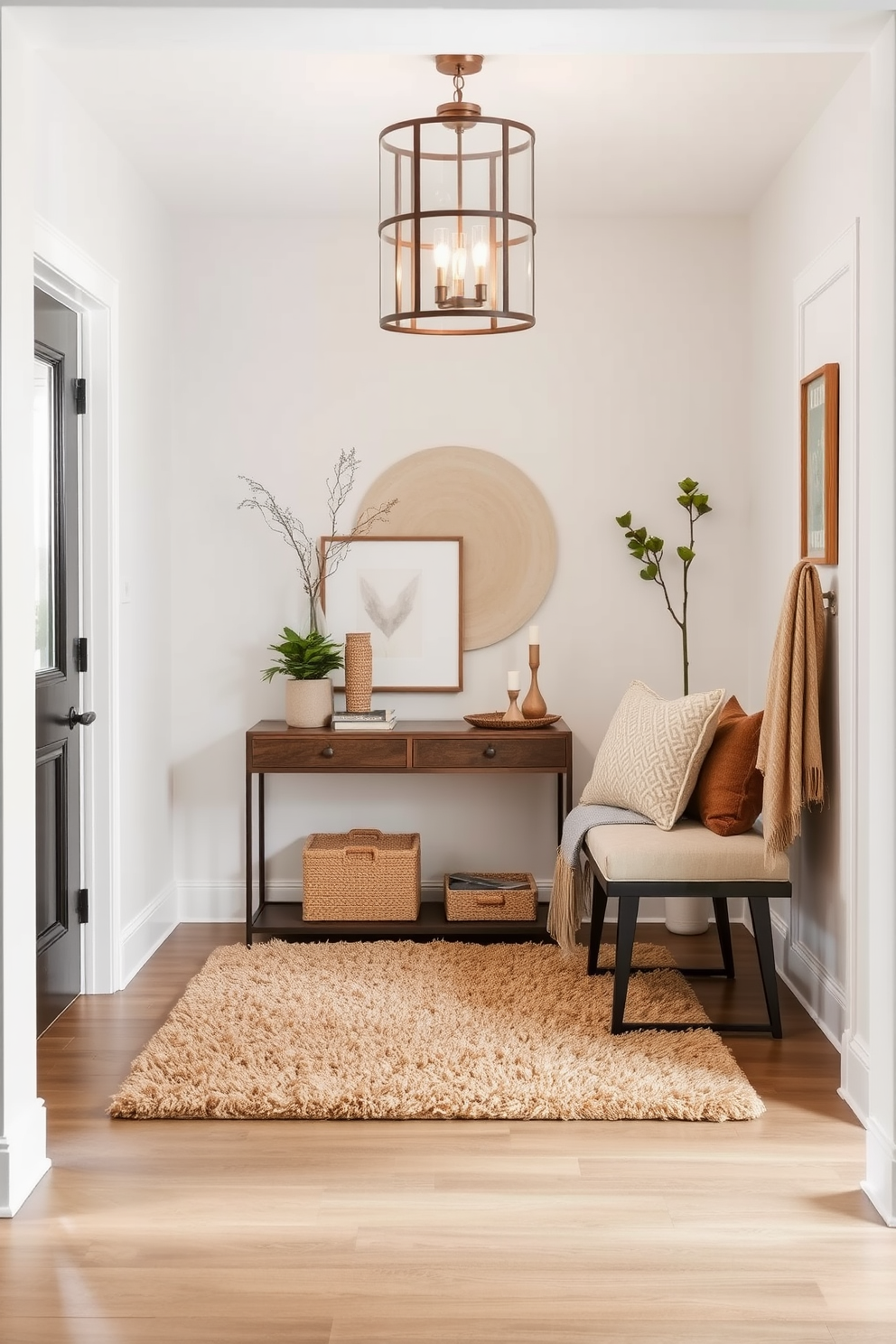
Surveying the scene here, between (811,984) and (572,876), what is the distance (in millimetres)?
781

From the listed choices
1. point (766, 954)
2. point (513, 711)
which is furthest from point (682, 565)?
point (766, 954)

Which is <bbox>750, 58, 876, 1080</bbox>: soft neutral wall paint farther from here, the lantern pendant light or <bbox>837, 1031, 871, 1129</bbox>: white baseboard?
the lantern pendant light

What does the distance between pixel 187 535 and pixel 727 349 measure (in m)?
2.19

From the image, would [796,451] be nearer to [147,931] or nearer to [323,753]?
[323,753]

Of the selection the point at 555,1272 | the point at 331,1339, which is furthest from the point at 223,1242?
the point at 555,1272

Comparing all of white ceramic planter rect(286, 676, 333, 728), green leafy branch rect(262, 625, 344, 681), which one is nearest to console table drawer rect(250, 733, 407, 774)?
white ceramic planter rect(286, 676, 333, 728)

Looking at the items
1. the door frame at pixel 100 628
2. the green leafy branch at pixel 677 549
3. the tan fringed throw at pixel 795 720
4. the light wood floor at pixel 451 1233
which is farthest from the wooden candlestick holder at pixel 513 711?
the light wood floor at pixel 451 1233

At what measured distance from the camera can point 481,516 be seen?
4711 mm

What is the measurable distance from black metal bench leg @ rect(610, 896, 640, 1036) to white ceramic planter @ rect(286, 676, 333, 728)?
1.50 metres

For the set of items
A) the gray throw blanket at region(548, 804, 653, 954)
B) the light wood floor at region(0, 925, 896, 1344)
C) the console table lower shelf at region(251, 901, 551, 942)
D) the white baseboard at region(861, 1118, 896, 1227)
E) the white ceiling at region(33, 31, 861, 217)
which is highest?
the white ceiling at region(33, 31, 861, 217)

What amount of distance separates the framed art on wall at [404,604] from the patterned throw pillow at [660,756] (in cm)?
98

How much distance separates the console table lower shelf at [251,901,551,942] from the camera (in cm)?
431

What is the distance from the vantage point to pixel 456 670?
4738 mm

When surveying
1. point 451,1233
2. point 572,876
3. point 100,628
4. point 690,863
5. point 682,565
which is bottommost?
point 451,1233
